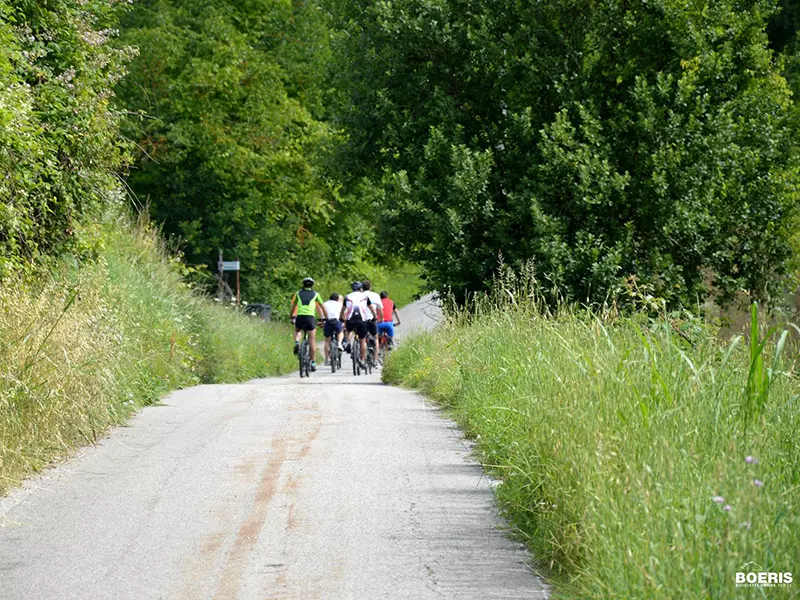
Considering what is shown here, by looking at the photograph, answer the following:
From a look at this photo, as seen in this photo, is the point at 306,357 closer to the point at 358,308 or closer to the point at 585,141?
the point at 358,308

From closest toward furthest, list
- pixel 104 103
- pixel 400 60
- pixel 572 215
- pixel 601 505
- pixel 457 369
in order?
pixel 601 505 → pixel 104 103 → pixel 457 369 → pixel 572 215 → pixel 400 60

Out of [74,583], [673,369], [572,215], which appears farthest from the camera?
[572,215]

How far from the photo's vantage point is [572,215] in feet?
78.0

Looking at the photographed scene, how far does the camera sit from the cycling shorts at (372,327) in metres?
28.0

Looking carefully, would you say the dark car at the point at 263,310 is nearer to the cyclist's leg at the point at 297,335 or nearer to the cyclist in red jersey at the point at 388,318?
the cyclist in red jersey at the point at 388,318

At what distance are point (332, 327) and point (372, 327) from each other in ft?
3.40

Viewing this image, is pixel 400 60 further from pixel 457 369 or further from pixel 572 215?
pixel 457 369

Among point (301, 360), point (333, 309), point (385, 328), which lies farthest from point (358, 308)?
point (385, 328)

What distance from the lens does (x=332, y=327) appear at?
28.8 meters

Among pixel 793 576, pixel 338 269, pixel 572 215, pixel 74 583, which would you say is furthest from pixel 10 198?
pixel 338 269

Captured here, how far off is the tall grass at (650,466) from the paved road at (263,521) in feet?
1.12

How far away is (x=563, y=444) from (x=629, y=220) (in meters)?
17.2

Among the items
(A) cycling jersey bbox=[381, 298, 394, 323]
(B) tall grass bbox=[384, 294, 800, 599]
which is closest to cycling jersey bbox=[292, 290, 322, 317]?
(A) cycling jersey bbox=[381, 298, 394, 323]

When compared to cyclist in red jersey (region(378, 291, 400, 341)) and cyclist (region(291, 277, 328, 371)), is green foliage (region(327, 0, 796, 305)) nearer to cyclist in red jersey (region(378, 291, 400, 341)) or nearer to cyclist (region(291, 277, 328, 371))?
cyclist (region(291, 277, 328, 371))
